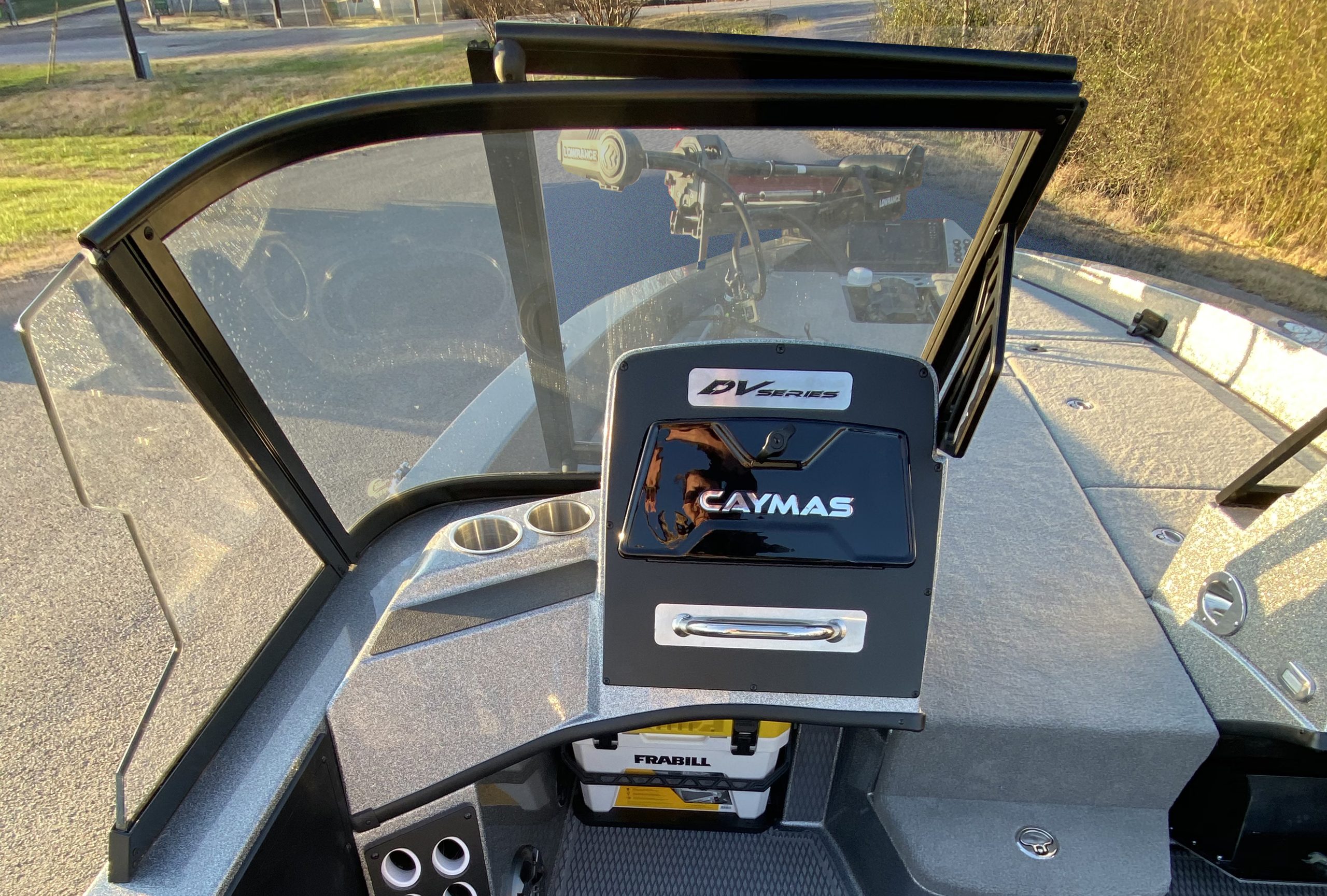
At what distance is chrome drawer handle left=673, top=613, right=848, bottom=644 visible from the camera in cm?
124

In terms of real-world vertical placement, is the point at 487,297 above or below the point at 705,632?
above

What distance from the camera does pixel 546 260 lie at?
54.4 inches

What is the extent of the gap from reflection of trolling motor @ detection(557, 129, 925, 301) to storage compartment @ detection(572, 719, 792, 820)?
941 mm

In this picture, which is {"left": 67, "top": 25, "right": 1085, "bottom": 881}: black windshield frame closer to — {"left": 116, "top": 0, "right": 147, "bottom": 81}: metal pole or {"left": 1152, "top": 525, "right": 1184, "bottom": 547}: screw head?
{"left": 1152, "top": 525, "right": 1184, "bottom": 547}: screw head

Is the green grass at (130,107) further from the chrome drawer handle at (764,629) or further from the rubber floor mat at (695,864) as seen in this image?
the chrome drawer handle at (764,629)

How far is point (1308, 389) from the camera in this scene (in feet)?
7.92

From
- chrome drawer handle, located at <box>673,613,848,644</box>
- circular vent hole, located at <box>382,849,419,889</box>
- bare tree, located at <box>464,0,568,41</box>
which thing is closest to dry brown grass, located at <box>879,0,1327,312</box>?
bare tree, located at <box>464,0,568,41</box>

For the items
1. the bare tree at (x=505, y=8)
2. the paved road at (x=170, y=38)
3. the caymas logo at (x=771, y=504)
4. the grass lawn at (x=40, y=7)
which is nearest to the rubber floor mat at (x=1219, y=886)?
the caymas logo at (x=771, y=504)

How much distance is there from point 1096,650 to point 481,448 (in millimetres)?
1393

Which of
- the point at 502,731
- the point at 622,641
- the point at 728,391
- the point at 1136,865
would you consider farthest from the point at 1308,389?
the point at 502,731

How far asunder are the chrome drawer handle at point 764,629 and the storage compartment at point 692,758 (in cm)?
30

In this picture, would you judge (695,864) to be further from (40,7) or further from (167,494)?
(40,7)

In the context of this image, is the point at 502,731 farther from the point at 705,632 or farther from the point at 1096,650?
the point at 1096,650

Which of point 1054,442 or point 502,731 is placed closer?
point 502,731
